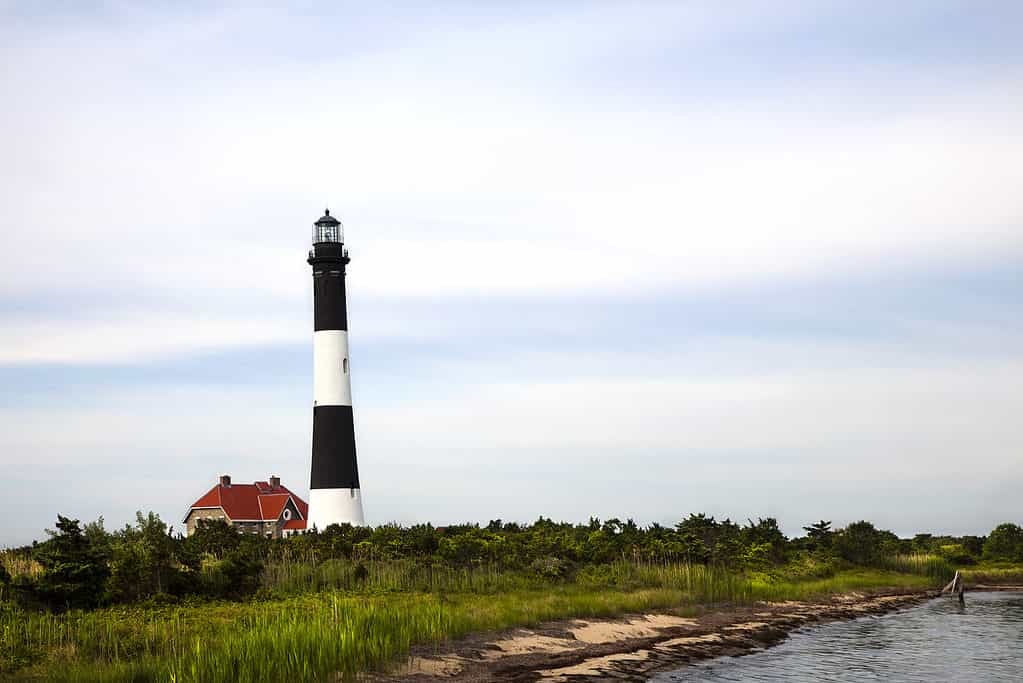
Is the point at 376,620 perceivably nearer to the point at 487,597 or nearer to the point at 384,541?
the point at 487,597

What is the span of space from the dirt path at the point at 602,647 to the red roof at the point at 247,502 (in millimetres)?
44857

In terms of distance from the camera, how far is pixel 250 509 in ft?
250

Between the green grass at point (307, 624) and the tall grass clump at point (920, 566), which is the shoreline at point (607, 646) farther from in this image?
the tall grass clump at point (920, 566)

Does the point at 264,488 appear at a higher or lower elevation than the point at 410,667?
higher

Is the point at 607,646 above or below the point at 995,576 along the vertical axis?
above

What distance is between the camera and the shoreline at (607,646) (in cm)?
2406

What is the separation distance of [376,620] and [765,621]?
58.9 ft

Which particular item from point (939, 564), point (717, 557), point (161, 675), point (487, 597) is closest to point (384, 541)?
point (487, 597)

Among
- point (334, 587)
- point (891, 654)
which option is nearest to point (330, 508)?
point (334, 587)

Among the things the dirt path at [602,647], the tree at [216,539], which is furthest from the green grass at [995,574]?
the tree at [216,539]

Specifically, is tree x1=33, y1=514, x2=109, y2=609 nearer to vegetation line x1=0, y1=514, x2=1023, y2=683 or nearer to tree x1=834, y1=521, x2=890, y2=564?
vegetation line x1=0, y1=514, x2=1023, y2=683

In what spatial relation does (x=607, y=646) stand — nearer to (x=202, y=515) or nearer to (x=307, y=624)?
(x=307, y=624)

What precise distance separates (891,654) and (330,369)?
3232cm

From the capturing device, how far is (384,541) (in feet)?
144
